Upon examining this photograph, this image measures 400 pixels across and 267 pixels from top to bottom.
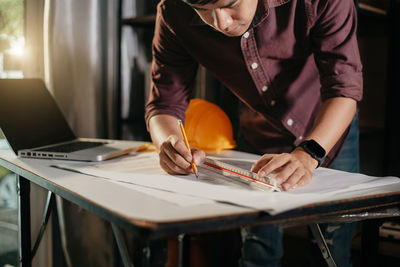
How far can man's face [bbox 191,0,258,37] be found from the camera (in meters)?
0.95

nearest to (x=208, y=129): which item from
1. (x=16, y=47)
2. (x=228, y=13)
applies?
(x=228, y=13)

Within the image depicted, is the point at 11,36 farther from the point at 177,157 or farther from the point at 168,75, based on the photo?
the point at 177,157

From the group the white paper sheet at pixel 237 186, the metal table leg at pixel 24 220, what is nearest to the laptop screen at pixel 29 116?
the metal table leg at pixel 24 220

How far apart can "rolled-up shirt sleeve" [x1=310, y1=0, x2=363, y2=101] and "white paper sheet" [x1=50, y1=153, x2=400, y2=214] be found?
0.26 meters

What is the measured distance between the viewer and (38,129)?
55.8 inches

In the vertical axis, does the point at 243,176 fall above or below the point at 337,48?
below

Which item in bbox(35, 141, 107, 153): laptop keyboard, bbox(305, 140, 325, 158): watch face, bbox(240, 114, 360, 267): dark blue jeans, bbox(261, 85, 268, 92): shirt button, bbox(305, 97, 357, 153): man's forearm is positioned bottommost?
bbox(240, 114, 360, 267): dark blue jeans

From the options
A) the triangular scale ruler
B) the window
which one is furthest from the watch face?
the window

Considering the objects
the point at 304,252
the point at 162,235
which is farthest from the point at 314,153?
the point at 304,252

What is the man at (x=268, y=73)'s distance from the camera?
1.05 m

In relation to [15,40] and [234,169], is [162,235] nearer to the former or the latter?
[234,169]

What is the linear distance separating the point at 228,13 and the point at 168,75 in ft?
1.50

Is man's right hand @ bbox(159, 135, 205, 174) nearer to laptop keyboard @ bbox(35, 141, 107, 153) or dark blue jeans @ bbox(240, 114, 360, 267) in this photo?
laptop keyboard @ bbox(35, 141, 107, 153)

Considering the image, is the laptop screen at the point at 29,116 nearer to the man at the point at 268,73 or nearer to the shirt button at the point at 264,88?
the man at the point at 268,73
